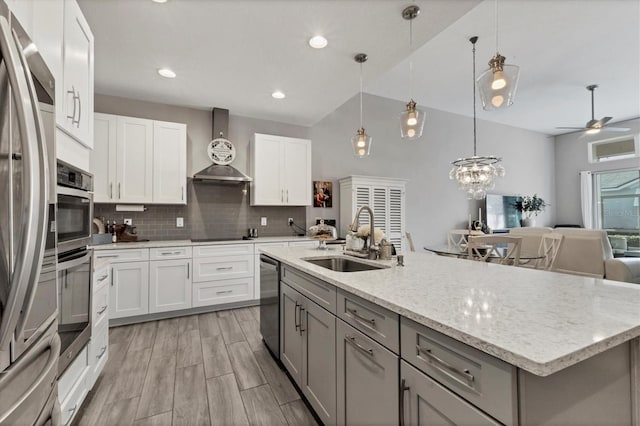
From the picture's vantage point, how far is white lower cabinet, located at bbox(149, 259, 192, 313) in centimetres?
330

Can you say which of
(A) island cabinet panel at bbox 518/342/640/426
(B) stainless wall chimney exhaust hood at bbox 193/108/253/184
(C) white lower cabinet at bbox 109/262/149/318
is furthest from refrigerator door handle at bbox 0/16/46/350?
(B) stainless wall chimney exhaust hood at bbox 193/108/253/184

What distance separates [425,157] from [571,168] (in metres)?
4.70

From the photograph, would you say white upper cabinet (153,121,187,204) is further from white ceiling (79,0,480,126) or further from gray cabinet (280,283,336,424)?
gray cabinet (280,283,336,424)

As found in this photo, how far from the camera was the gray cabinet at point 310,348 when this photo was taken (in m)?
1.48

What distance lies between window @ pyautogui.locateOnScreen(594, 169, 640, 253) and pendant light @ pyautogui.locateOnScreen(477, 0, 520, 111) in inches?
267

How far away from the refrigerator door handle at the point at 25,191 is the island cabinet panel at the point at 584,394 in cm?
112

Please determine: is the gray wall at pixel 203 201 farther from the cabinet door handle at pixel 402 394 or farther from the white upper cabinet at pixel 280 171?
the cabinet door handle at pixel 402 394

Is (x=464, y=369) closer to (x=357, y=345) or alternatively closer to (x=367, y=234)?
(x=357, y=345)

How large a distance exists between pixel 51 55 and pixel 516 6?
391 centimetres

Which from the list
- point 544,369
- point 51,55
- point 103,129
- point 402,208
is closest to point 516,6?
point 402,208

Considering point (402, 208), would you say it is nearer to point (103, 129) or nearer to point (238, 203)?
point (238, 203)

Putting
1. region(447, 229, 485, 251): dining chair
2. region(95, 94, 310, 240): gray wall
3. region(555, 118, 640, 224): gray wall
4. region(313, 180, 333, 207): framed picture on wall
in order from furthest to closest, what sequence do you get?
region(555, 118, 640, 224): gray wall < region(313, 180, 333, 207): framed picture on wall < region(447, 229, 485, 251): dining chair < region(95, 94, 310, 240): gray wall

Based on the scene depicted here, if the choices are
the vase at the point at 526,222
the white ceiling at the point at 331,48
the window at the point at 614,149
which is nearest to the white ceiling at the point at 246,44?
the white ceiling at the point at 331,48

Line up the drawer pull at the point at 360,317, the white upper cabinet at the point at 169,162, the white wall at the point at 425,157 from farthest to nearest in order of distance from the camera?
the white wall at the point at 425,157 → the white upper cabinet at the point at 169,162 → the drawer pull at the point at 360,317
